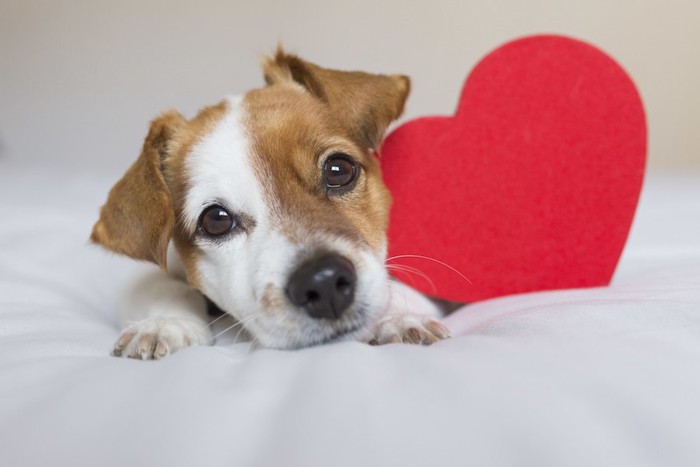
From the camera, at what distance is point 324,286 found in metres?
1.18

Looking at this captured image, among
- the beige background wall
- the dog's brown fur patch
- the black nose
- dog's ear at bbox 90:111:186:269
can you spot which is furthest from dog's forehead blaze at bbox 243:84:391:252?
the beige background wall

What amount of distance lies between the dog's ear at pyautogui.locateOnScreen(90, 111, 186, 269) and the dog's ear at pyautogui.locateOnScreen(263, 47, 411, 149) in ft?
1.59

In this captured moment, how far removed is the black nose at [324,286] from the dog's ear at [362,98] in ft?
1.80

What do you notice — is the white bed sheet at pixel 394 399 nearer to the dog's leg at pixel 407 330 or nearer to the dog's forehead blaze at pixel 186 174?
the dog's leg at pixel 407 330

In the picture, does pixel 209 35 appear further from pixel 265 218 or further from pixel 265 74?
pixel 265 218

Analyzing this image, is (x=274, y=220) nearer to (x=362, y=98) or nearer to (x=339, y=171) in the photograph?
(x=339, y=171)

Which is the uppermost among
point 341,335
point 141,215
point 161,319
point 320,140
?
point 320,140

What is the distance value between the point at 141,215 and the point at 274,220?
13.6 inches

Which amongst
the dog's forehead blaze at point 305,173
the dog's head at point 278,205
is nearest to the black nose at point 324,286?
the dog's head at point 278,205

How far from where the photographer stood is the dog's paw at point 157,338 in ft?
4.13

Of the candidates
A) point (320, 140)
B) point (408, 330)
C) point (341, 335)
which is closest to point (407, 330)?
point (408, 330)

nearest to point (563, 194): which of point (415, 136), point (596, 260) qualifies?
point (596, 260)

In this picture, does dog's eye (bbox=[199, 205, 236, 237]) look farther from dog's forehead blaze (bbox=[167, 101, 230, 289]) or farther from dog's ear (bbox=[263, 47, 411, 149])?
dog's ear (bbox=[263, 47, 411, 149])

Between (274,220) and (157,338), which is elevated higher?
(274,220)
